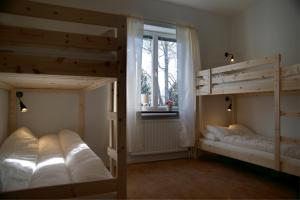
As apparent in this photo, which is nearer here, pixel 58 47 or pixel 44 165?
pixel 58 47

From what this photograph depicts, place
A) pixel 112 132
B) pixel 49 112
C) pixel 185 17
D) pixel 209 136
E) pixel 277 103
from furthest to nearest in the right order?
pixel 185 17 < pixel 209 136 < pixel 49 112 < pixel 277 103 < pixel 112 132

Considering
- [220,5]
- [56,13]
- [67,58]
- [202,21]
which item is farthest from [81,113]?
[220,5]

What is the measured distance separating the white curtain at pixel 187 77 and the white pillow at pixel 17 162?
2.27 m

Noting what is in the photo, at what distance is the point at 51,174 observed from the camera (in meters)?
1.49

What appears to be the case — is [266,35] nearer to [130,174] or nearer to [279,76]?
A: [279,76]

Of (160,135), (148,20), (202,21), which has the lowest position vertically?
(160,135)

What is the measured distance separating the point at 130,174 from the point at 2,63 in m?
2.03

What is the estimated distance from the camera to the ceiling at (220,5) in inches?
144

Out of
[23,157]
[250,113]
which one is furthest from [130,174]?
[250,113]

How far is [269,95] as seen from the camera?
3.51 meters

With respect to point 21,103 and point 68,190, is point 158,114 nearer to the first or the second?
point 21,103

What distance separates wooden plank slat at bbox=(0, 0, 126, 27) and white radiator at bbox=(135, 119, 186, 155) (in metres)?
2.02

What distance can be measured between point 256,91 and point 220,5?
6.08 feet

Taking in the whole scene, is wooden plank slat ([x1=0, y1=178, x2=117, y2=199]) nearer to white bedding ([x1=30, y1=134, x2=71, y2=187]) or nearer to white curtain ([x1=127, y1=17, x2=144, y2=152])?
white bedding ([x1=30, y1=134, x2=71, y2=187])
